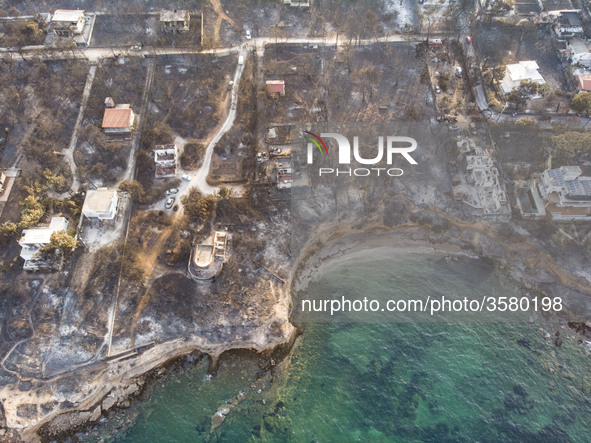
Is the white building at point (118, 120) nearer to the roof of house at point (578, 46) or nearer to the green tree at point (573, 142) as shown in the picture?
the green tree at point (573, 142)

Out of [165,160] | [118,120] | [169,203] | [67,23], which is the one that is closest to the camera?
[169,203]

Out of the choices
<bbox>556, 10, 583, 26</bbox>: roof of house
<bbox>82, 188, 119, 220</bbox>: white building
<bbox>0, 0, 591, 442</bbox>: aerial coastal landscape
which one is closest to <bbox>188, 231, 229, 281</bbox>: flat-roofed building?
<bbox>0, 0, 591, 442</bbox>: aerial coastal landscape

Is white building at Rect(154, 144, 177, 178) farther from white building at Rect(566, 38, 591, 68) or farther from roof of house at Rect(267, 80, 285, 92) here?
white building at Rect(566, 38, 591, 68)

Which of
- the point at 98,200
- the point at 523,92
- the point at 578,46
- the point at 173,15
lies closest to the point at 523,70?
the point at 523,92

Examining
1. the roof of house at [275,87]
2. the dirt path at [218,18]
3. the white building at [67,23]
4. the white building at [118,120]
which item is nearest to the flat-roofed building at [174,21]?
the dirt path at [218,18]

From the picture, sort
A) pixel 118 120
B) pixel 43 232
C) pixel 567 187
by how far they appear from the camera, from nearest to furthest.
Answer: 1. pixel 43 232
2. pixel 567 187
3. pixel 118 120

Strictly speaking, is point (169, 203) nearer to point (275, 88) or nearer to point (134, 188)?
point (134, 188)

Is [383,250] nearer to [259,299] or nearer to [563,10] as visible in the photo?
[259,299]
